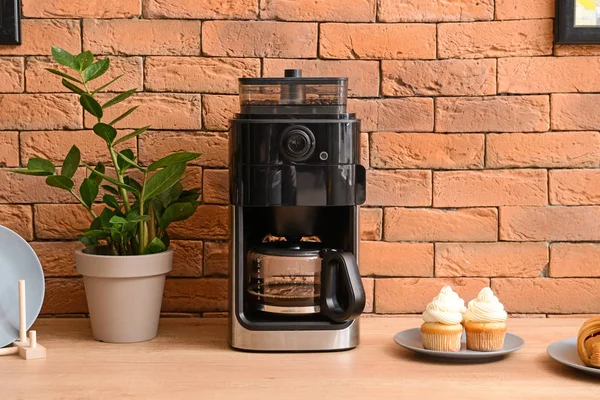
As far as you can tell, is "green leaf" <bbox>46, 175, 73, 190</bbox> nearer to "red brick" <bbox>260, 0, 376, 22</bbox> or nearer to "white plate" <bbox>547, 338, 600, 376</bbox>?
"red brick" <bbox>260, 0, 376, 22</bbox>

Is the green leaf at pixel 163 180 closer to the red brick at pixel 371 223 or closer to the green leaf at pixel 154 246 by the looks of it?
the green leaf at pixel 154 246

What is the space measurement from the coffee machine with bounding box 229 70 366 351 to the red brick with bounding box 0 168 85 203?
0.43m

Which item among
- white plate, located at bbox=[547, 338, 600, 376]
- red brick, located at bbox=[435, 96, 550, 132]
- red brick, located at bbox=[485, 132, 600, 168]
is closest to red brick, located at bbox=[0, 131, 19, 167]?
red brick, located at bbox=[435, 96, 550, 132]

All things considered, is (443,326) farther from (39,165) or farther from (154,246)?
(39,165)

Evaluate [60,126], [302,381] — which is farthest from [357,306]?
[60,126]

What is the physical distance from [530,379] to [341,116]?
0.52m

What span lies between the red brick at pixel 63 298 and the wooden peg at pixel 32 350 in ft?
0.95

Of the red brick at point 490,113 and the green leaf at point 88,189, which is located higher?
the red brick at point 490,113

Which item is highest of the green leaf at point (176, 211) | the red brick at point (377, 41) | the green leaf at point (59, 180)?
the red brick at point (377, 41)

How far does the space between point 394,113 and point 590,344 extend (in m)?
0.61

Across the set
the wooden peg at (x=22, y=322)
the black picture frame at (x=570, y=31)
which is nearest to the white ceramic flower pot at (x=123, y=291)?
the wooden peg at (x=22, y=322)

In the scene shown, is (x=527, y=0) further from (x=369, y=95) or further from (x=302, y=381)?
(x=302, y=381)

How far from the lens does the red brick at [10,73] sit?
63.2 inches

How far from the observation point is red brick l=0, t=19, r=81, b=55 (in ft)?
5.26
